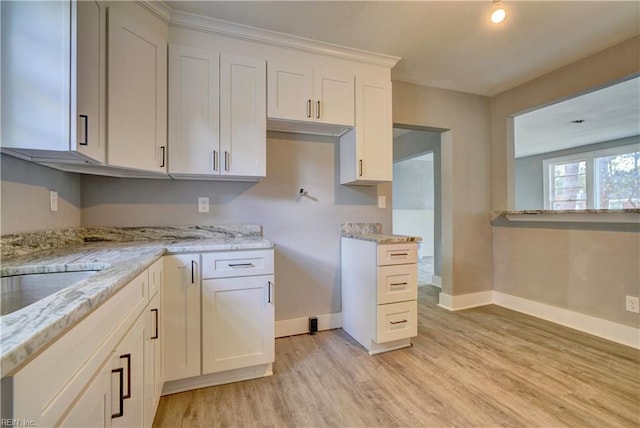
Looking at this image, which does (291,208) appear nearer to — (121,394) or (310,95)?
(310,95)

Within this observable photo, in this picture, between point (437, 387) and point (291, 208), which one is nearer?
point (437, 387)

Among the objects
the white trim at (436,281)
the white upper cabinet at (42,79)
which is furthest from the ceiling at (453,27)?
the white trim at (436,281)

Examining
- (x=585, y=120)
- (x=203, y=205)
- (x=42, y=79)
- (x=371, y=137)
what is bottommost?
(x=203, y=205)

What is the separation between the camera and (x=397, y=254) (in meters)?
2.18

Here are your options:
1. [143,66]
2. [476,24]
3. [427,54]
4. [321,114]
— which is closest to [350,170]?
[321,114]

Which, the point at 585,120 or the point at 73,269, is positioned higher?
the point at 585,120

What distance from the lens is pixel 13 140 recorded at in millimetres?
1183

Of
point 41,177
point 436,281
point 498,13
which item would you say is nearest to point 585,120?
point 436,281

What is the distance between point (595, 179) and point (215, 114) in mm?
7459

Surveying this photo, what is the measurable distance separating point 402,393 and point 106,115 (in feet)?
7.65

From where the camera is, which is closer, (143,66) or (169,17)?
(143,66)

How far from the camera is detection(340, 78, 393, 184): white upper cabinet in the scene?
2.43 m

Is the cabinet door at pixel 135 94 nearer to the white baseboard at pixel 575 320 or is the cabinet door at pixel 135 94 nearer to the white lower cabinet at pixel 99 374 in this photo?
the white lower cabinet at pixel 99 374

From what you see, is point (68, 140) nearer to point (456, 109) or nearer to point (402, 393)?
point (402, 393)
